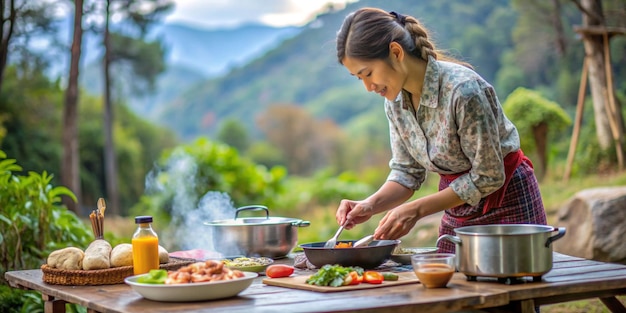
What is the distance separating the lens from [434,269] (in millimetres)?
2164

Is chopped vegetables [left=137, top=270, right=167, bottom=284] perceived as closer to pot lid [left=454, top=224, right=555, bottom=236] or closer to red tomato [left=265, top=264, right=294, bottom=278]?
red tomato [left=265, top=264, right=294, bottom=278]

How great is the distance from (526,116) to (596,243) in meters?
3.19

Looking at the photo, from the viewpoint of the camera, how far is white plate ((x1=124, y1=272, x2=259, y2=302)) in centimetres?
208

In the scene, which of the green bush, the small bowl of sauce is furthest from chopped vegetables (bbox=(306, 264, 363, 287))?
the green bush

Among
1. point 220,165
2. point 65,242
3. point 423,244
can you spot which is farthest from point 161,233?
point 65,242

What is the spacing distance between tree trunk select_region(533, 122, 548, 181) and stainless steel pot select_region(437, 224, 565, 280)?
266 inches

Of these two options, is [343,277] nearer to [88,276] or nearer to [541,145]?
[88,276]

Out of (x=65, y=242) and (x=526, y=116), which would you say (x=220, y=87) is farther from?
(x=65, y=242)

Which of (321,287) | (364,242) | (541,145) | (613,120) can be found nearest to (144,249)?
(321,287)

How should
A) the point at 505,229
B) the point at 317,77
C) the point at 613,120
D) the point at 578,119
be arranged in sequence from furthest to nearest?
the point at 317,77
the point at 613,120
the point at 578,119
the point at 505,229

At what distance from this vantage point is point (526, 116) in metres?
8.56

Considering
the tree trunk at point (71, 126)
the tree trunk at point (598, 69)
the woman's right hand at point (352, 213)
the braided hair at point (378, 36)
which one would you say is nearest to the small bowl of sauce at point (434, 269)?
the woman's right hand at point (352, 213)

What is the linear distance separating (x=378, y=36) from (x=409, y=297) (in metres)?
0.93

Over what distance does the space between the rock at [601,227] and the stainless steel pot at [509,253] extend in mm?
3655
